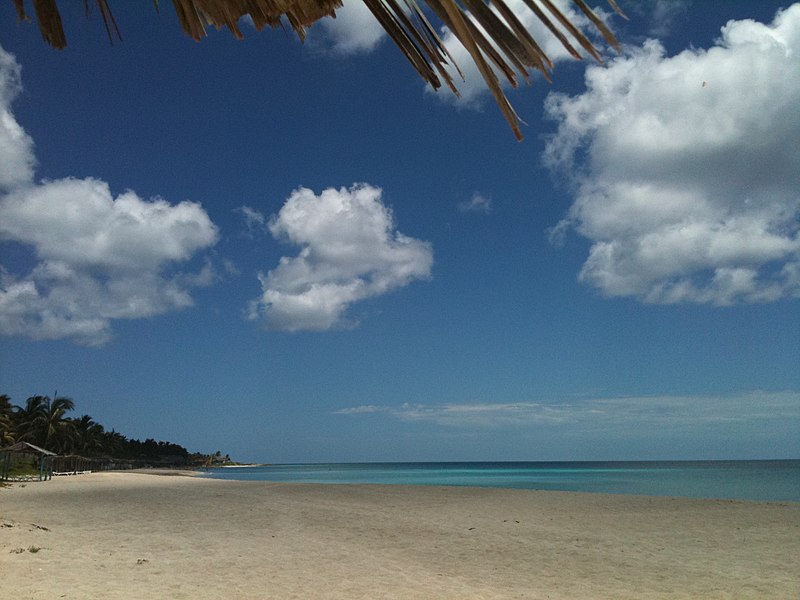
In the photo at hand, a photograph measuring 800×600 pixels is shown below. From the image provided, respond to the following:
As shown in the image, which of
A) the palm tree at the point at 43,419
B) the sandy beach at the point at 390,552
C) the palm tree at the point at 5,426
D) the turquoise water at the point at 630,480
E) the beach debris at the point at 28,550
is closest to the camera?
the sandy beach at the point at 390,552

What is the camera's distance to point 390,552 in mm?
8156

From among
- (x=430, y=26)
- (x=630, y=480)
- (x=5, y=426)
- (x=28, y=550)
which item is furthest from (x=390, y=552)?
(x=630, y=480)

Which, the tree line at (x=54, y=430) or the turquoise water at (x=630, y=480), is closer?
the turquoise water at (x=630, y=480)

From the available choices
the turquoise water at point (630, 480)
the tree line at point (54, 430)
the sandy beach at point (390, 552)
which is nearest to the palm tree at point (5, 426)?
the tree line at point (54, 430)

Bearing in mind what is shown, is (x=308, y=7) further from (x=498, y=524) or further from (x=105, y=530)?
(x=498, y=524)

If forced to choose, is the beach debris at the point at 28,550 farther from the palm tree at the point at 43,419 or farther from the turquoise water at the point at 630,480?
the palm tree at the point at 43,419

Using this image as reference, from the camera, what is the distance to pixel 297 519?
39.1ft

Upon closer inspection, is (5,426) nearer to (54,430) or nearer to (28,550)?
(54,430)

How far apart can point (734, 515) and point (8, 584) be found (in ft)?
44.2

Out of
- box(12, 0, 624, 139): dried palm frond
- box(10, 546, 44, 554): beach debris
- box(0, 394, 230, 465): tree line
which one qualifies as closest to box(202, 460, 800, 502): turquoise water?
box(0, 394, 230, 465): tree line

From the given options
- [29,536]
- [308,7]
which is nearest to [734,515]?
[29,536]

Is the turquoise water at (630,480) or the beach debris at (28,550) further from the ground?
the beach debris at (28,550)

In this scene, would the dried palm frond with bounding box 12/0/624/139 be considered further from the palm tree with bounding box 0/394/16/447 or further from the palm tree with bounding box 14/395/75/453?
the palm tree with bounding box 14/395/75/453

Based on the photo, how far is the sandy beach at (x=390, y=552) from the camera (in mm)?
5930
